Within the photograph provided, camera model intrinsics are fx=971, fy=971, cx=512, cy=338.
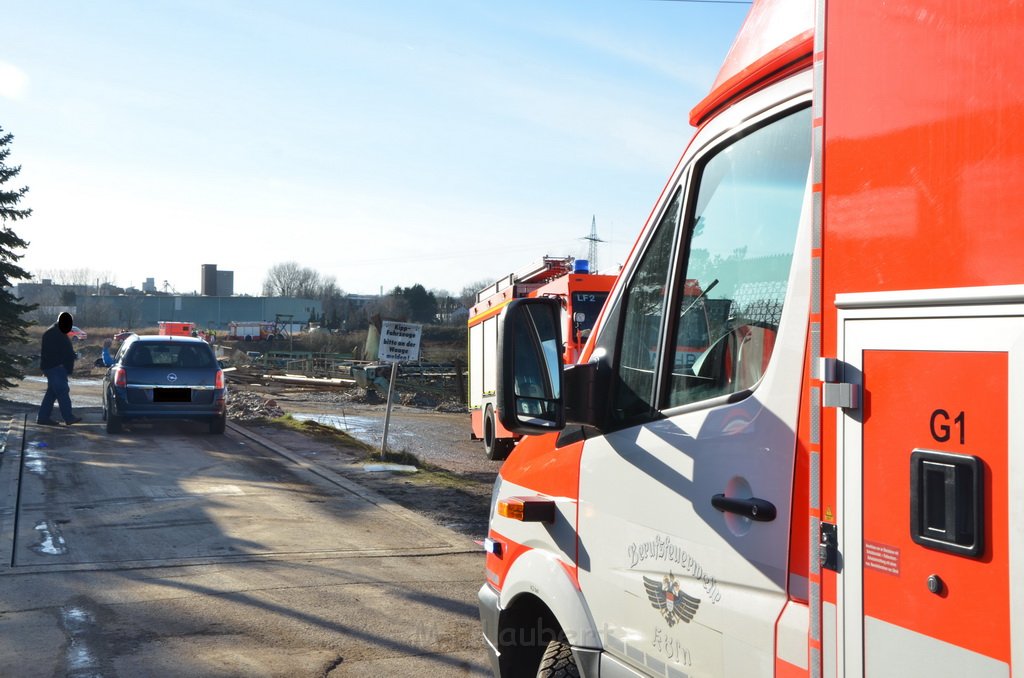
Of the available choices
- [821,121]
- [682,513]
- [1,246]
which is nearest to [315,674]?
[682,513]

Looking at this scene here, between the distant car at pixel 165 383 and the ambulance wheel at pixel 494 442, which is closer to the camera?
the distant car at pixel 165 383

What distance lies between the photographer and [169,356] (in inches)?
599

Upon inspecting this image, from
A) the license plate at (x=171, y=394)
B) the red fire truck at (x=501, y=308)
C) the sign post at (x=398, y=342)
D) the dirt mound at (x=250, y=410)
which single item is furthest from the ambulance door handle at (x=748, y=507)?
the dirt mound at (x=250, y=410)

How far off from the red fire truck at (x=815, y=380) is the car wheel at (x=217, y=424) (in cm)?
1292

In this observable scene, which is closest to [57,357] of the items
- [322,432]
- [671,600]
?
[322,432]

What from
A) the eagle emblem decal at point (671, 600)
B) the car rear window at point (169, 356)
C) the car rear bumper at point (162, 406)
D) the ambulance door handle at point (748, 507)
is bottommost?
the car rear bumper at point (162, 406)

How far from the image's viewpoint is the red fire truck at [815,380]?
1690 mm

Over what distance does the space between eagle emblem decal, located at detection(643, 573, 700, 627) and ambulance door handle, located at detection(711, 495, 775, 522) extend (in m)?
0.30

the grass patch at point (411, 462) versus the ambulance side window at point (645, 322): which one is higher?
the ambulance side window at point (645, 322)

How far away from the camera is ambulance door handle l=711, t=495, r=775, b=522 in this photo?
2.28 metres

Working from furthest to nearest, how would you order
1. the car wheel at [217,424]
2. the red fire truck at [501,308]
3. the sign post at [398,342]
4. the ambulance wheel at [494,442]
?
the ambulance wheel at [494,442] < the car wheel at [217,424] < the red fire truck at [501,308] < the sign post at [398,342]

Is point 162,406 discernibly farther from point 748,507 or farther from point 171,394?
point 748,507

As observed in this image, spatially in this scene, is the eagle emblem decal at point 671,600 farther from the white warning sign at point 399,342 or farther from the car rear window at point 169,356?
the car rear window at point 169,356

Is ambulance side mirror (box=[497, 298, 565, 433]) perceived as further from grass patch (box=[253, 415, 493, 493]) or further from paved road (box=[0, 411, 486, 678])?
grass patch (box=[253, 415, 493, 493])
